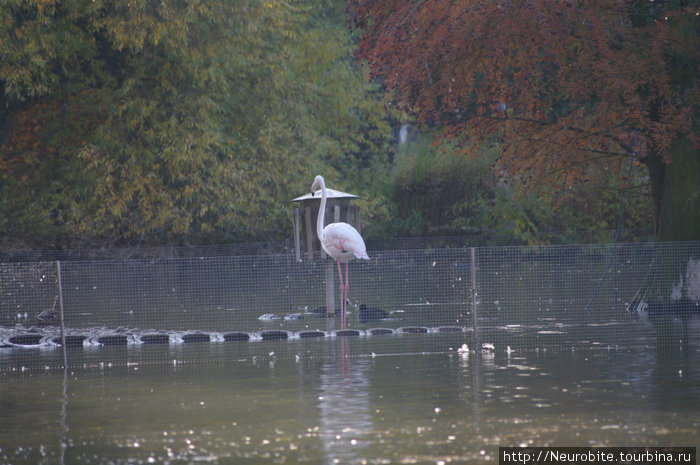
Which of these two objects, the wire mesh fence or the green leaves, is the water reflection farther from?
the green leaves

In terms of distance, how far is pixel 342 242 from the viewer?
58.6 feet

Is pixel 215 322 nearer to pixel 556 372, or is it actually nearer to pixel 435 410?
pixel 556 372

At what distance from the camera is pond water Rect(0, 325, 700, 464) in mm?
6812

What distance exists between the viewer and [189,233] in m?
30.5

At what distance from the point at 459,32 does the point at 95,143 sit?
13.7 meters

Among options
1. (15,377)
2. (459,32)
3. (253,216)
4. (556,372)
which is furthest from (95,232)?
(556,372)

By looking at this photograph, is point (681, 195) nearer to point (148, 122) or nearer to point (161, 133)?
point (161, 133)

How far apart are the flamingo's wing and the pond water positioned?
4.08 metres

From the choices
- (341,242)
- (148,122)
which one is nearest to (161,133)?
(148,122)

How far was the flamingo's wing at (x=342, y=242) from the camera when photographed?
1780cm

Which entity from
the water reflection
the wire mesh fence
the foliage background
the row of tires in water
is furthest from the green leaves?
the water reflection

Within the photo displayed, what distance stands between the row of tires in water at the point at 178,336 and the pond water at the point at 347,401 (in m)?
1.07

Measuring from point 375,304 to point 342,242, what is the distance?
14.4ft

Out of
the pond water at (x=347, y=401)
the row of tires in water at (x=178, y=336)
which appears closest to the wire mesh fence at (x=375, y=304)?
the row of tires in water at (x=178, y=336)
